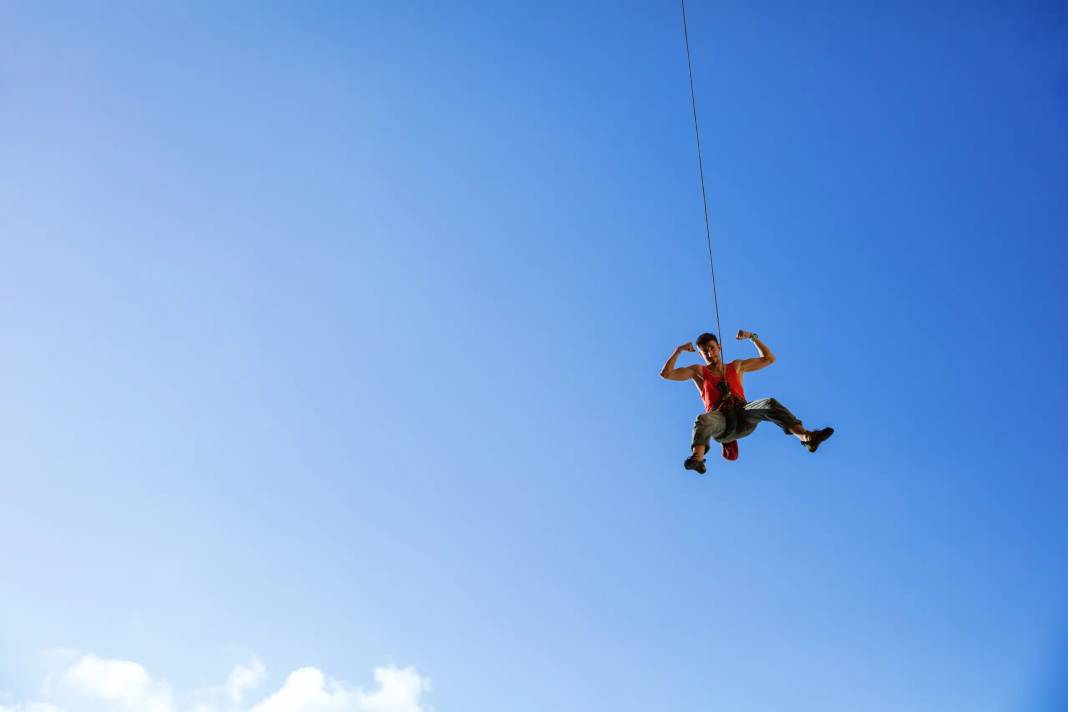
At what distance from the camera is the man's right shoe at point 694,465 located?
5473 mm

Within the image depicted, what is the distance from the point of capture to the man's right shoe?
5.47m

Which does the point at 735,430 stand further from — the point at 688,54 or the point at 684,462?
the point at 688,54

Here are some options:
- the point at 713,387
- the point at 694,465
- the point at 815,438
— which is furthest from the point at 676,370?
the point at 815,438

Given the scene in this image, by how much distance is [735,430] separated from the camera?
19.0 ft

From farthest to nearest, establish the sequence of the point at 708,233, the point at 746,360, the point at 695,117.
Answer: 1. the point at 695,117
2. the point at 708,233
3. the point at 746,360

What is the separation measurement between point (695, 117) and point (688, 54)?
2324 mm

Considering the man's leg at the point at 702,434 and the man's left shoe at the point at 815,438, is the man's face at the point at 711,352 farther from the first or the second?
the man's left shoe at the point at 815,438

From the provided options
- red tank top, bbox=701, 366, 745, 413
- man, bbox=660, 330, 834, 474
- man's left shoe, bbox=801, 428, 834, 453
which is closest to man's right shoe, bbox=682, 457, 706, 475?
man, bbox=660, 330, 834, 474

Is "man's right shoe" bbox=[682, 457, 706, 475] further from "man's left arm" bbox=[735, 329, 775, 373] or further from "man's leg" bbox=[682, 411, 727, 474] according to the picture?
"man's left arm" bbox=[735, 329, 775, 373]

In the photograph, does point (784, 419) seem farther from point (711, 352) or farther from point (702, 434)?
point (711, 352)

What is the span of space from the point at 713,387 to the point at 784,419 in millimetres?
739

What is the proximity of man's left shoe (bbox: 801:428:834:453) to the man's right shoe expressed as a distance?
3.48 feet

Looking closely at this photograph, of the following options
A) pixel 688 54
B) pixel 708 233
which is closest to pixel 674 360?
pixel 708 233

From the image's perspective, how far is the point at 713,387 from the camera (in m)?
5.95
